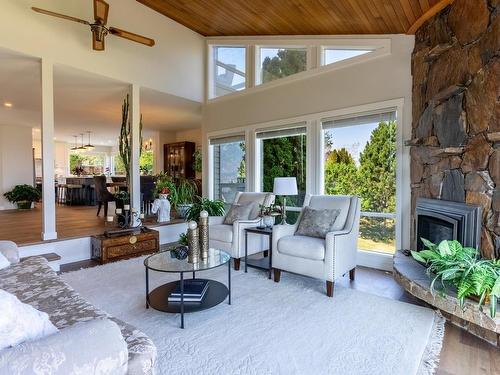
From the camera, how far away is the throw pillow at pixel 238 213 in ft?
13.9

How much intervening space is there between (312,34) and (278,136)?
165 centimetres

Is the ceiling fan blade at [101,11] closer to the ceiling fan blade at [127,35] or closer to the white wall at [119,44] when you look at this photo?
the ceiling fan blade at [127,35]

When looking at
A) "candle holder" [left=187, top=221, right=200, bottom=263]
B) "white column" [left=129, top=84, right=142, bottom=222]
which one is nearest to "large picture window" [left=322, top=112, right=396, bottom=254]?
"candle holder" [left=187, top=221, right=200, bottom=263]

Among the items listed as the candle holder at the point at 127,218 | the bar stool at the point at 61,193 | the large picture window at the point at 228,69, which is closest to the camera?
the candle holder at the point at 127,218

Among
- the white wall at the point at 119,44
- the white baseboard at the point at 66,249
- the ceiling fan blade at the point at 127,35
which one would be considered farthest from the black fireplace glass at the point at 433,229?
the white wall at the point at 119,44

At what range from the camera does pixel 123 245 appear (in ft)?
13.9

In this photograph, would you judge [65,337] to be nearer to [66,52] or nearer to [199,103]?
[66,52]

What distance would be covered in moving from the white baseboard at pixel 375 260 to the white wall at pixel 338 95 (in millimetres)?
303

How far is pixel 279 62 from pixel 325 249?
11.4ft

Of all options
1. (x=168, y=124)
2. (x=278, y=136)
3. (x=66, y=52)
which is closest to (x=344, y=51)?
(x=278, y=136)

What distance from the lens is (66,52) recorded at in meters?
4.19

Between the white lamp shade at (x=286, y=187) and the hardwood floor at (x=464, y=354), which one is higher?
the white lamp shade at (x=286, y=187)

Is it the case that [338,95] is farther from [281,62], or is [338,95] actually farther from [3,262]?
[3,262]

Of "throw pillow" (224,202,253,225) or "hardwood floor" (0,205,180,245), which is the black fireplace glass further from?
"hardwood floor" (0,205,180,245)
